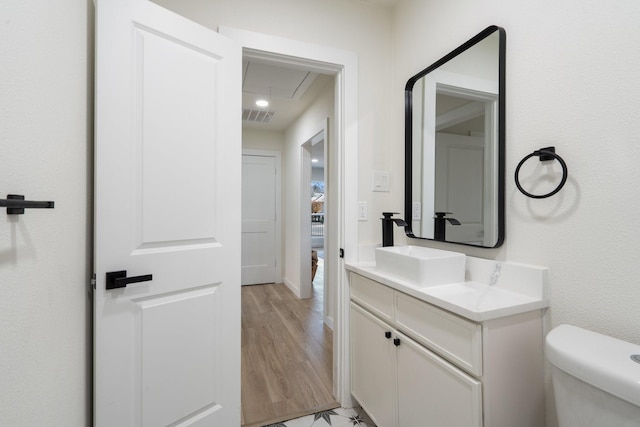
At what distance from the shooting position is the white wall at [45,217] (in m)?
0.64

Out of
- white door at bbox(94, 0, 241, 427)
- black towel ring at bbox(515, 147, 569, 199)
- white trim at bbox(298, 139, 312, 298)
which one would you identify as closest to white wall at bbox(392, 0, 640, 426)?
black towel ring at bbox(515, 147, 569, 199)

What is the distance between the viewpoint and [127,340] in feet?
3.90

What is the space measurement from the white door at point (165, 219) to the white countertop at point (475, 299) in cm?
88

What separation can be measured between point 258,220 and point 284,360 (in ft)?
8.18

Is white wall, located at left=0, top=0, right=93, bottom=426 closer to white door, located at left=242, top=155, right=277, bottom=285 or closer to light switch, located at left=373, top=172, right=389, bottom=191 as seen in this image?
light switch, located at left=373, top=172, right=389, bottom=191

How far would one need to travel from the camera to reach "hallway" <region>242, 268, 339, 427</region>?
71.4 inches

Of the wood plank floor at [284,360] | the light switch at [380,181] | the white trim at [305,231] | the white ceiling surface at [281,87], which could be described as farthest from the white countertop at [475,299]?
the white trim at [305,231]

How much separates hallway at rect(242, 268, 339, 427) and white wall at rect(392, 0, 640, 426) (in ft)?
4.38

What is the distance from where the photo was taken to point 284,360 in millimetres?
2352

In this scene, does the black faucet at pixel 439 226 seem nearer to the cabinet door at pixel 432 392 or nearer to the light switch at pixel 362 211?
the light switch at pixel 362 211

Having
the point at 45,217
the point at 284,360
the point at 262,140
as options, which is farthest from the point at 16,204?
the point at 262,140

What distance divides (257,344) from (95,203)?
1.93m

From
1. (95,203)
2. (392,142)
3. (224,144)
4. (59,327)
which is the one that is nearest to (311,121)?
(392,142)

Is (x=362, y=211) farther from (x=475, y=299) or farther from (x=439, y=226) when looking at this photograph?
(x=475, y=299)
